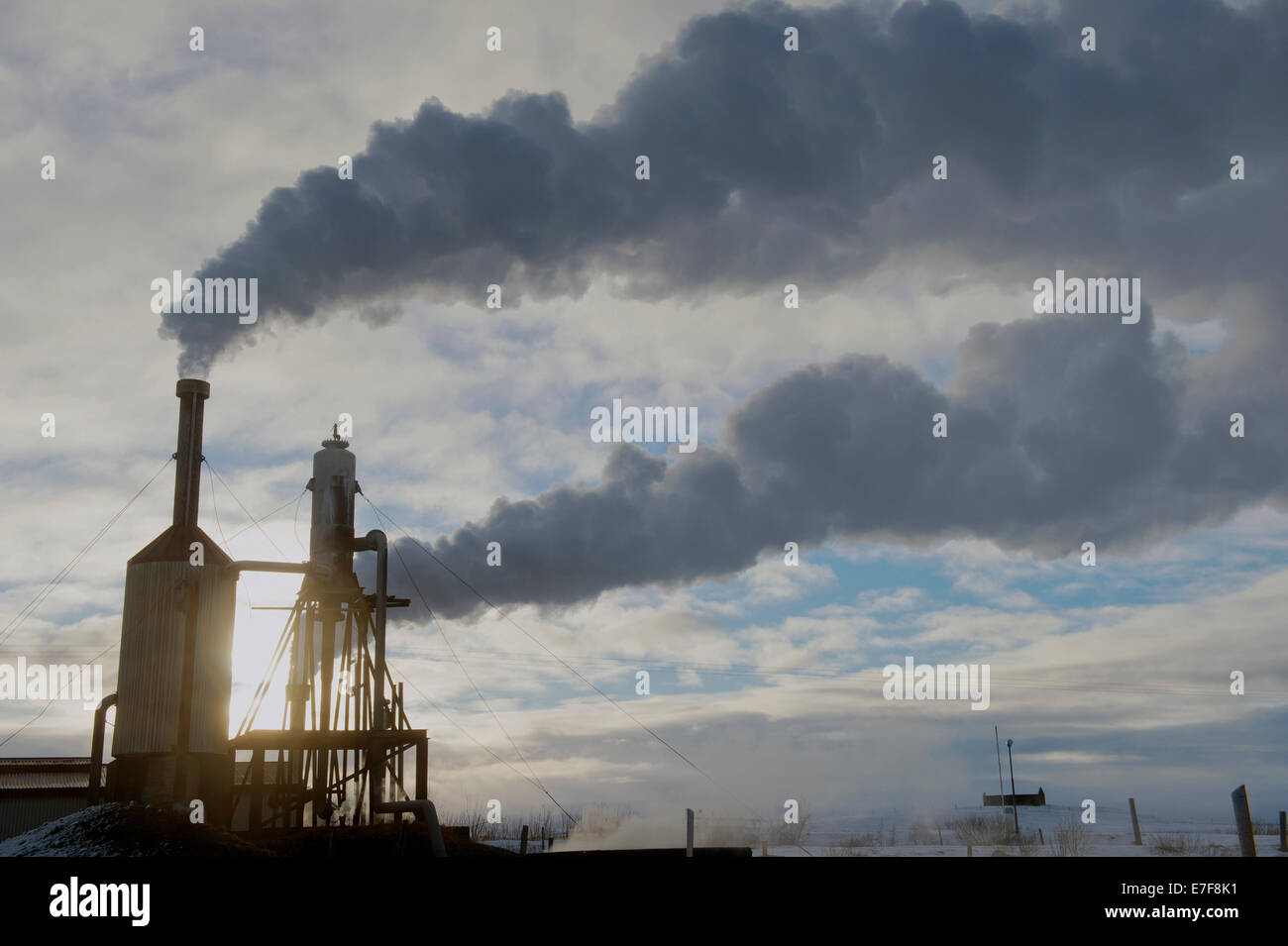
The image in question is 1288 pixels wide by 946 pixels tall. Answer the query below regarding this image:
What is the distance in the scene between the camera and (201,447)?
40.4 m

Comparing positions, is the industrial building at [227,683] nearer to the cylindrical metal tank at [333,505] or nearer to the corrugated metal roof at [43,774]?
the cylindrical metal tank at [333,505]

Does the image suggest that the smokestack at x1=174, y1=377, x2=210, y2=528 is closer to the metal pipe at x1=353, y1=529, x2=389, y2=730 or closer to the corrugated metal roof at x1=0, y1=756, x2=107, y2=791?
the metal pipe at x1=353, y1=529, x2=389, y2=730

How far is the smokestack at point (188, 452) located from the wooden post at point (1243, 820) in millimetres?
33612

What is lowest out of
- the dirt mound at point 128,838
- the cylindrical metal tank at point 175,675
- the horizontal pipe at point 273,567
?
the dirt mound at point 128,838

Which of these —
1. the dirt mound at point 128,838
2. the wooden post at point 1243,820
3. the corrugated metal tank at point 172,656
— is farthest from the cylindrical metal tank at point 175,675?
the wooden post at point 1243,820

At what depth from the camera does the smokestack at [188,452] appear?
129ft

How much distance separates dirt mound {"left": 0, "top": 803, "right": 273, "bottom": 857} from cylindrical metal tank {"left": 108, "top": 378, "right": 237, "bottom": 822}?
27.5 feet

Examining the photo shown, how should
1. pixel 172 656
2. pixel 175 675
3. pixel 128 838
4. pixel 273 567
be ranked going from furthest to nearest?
pixel 273 567
pixel 172 656
pixel 175 675
pixel 128 838

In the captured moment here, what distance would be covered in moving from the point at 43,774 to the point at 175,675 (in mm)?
19429

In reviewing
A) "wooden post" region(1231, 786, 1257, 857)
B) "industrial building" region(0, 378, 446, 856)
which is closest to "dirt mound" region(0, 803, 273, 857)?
"industrial building" region(0, 378, 446, 856)

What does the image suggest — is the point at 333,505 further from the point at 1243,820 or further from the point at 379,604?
the point at 1243,820

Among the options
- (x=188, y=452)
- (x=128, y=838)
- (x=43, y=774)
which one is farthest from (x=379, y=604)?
(x=43, y=774)

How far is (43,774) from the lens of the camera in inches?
1970
